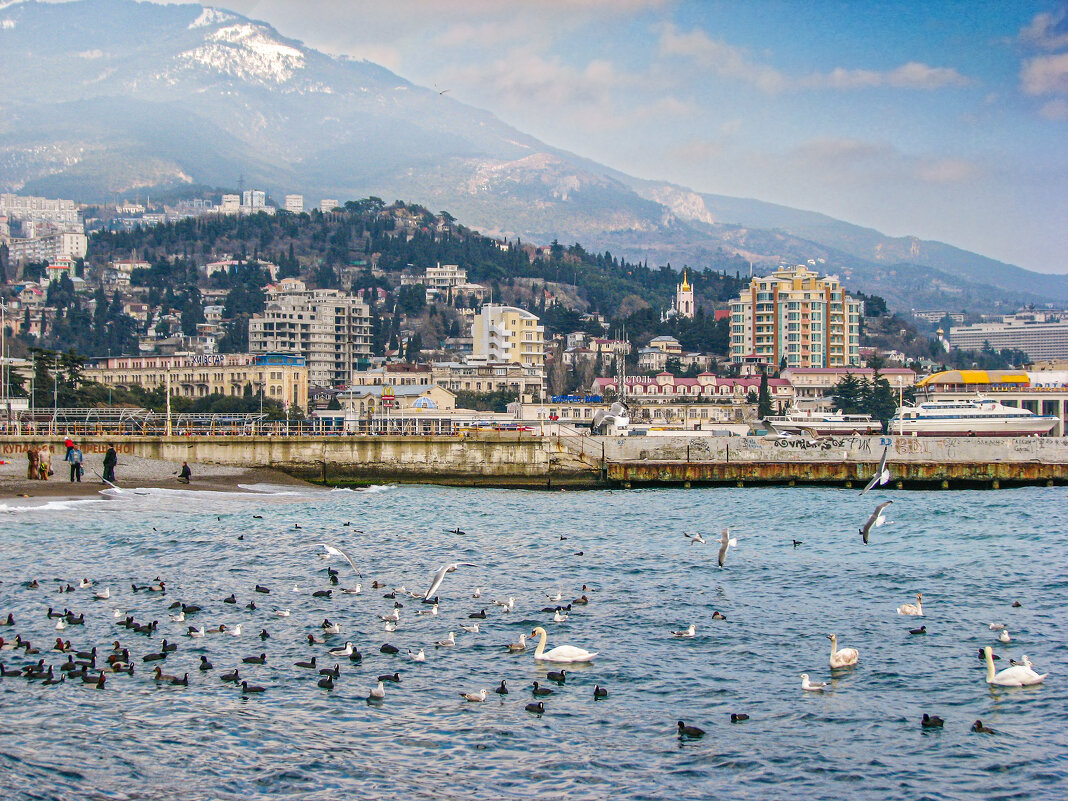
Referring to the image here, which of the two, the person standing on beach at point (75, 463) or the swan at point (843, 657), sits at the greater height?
the person standing on beach at point (75, 463)

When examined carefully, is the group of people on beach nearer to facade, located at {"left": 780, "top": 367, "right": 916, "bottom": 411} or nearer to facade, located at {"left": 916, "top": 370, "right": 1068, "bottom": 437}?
facade, located at {"left": 916, "top": 370, "right": 1068, "bottom": 437}

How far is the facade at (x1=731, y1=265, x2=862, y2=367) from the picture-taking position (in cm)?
16450

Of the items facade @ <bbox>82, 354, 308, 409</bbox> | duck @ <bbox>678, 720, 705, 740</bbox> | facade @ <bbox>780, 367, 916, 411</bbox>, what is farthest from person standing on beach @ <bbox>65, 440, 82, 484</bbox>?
facade @ <bbox>780, 367, 916, 411</bbox>

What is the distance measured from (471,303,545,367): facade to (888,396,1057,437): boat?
233 feet

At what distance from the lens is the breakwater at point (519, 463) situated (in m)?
53.4

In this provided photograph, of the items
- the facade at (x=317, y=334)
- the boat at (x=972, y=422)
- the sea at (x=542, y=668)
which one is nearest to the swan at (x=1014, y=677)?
the sea at (x=542, y=668)

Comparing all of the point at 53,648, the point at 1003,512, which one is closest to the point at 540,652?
the point at 53,648

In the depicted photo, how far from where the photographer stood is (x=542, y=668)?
18.5 meters

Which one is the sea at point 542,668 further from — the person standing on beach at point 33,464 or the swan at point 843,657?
the person standing on beach at point 33,464

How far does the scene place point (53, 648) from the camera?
19.1 m

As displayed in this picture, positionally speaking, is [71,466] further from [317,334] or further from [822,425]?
[317,334]

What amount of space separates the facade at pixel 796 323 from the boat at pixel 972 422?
7595 centimetres

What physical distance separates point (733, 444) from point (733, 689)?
43.5 m

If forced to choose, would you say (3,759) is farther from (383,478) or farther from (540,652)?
(383,478)
